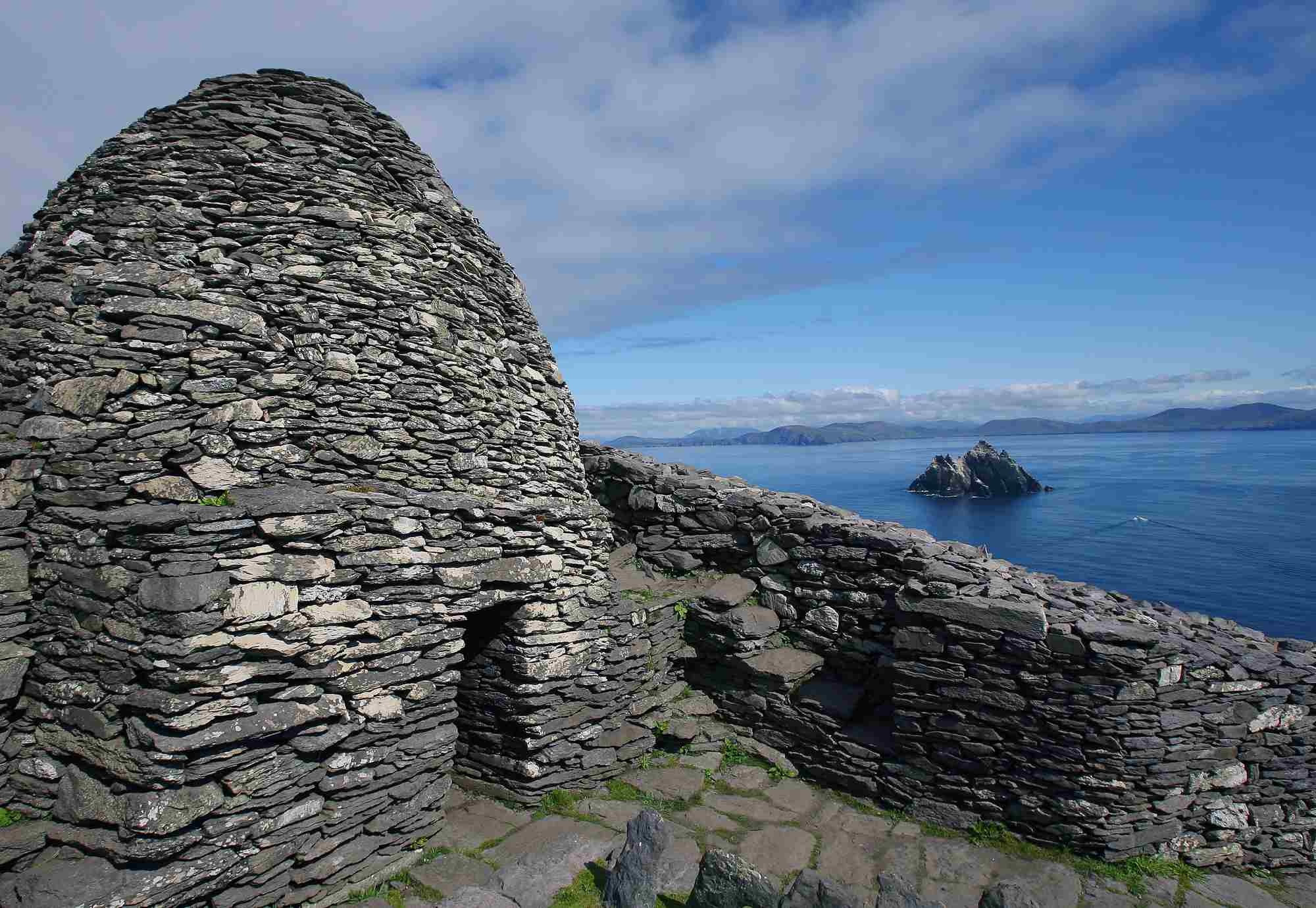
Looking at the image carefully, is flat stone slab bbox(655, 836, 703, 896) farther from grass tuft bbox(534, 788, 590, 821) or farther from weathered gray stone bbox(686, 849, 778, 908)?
grass tuft bbox(534, 788, 590, 821)

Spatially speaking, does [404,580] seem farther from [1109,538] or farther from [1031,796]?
[1109,538]

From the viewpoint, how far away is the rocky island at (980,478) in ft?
205

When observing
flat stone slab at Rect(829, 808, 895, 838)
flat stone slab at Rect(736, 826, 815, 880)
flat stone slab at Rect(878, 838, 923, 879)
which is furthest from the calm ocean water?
flat stone slab at Rect(878, 838, 923, 879)

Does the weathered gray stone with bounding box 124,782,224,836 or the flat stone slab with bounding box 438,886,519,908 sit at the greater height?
the weathered gray stone with bounding box 124,782,224,836

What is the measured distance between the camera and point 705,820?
8305 millimetres

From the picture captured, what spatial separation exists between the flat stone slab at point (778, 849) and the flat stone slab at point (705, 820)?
0.97ft

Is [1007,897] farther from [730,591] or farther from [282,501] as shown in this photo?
[282,501]

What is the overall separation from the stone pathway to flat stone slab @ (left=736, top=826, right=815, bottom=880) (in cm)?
2

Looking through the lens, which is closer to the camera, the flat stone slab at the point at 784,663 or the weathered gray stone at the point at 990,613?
the weathered gray stone at the point at 990,613

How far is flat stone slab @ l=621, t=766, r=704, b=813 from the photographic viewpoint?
352 inches

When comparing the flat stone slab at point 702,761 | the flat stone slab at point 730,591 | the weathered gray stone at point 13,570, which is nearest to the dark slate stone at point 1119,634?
the flat stone slab at point 730,591

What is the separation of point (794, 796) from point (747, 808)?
0.88 m

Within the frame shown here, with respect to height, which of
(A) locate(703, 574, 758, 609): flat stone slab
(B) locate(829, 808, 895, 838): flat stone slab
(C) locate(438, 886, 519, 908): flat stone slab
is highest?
(A) locate(703, 574, 758, 609): flat stone slab

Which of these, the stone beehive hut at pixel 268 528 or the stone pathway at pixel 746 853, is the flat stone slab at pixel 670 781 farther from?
the stone beehive hut at pixel 268 528
